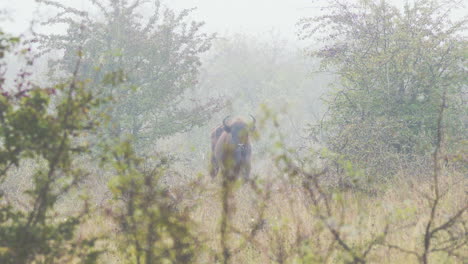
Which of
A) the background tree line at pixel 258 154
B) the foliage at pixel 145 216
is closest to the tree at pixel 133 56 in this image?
the background tree line at pixel 258 154

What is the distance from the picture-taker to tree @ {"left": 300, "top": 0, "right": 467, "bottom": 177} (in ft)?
28.6

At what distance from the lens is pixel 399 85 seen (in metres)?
9.43

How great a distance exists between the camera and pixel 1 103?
2.87 meters

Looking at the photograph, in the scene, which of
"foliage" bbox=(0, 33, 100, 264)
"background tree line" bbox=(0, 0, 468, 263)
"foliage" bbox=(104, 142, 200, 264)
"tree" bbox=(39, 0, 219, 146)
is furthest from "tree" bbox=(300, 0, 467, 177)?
"foliage" bbox=(0, 33, 100, 264)

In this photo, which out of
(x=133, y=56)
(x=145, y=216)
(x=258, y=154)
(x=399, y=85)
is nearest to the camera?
(x=145, y=216)

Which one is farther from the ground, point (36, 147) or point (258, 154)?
point (258, 154)

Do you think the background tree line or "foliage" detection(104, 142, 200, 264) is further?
"foliage" detection(104, 142, 200, 264)

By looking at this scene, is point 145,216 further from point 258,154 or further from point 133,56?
point 133,56

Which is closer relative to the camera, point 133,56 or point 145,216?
point 145,216

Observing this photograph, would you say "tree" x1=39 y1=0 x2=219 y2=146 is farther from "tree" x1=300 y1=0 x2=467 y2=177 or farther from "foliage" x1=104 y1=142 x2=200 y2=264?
"foliage" x1=104 y1=142 x2=200 y2=264

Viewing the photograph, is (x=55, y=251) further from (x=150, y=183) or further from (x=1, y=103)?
(x=1, y=103)

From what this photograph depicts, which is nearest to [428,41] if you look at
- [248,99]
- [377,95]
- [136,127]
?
[377,95]

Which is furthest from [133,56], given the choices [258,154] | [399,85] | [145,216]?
[145,216]

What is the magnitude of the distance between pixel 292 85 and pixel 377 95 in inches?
759
